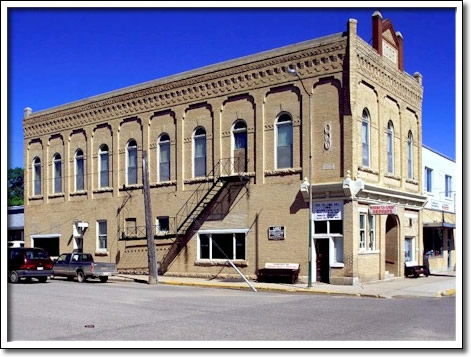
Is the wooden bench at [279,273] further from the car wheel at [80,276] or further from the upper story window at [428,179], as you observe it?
the upper story window at [428,179]

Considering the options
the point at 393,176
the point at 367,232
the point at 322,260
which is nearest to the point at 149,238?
the point at 322,260

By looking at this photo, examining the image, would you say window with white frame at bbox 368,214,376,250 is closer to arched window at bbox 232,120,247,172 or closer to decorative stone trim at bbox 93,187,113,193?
arched window at bbox 232,120,247,172

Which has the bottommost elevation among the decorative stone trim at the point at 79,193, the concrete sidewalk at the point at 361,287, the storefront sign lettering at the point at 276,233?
the concrete sidewalk at the point at 361,287

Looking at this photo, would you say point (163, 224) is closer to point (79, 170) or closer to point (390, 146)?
point (79, 170)

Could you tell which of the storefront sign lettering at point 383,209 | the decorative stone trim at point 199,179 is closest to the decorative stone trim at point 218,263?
the decorative stone trim at point 199,179

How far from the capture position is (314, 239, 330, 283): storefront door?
28.3m

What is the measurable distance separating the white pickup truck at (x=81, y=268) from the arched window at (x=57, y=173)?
406 inches

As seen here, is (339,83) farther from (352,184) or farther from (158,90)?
(158,90)

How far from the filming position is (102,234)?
38.0m

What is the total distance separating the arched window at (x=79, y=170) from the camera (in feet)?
130

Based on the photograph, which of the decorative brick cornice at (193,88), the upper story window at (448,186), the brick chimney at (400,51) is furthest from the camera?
the upper story window at (448,186)

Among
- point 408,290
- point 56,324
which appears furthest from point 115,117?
point 56,324
